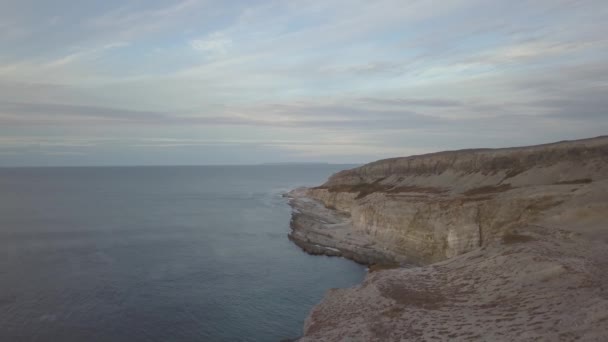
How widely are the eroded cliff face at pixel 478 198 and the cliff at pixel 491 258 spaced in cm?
11

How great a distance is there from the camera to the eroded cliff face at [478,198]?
32281 mm

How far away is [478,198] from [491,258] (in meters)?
15.3

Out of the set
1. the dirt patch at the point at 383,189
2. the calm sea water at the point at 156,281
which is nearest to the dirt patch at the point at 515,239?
the calm sea water at the point at 156,281

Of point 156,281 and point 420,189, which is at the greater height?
point 420,189

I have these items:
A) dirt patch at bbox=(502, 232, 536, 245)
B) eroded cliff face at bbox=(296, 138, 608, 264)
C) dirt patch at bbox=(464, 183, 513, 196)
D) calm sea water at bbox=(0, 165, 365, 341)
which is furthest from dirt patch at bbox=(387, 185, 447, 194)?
dirt patch at bbox=(502, 232, 536, 245)

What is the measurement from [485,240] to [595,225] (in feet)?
26.8

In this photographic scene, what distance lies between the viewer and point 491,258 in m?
23.5

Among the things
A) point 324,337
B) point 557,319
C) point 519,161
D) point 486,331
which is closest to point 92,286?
point 324,337

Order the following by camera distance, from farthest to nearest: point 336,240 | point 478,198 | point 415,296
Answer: point 336,240 → point 478,198 → point 415,296

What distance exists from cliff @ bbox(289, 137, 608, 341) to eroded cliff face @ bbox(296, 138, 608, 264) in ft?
0.36

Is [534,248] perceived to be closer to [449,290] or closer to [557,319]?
[449,290]

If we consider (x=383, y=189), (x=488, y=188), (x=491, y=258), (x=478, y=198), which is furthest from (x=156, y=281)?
(x=383, y=189)

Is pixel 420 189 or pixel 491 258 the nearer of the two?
pixel 491 258

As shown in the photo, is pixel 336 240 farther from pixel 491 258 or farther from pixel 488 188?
pixel 491 258
